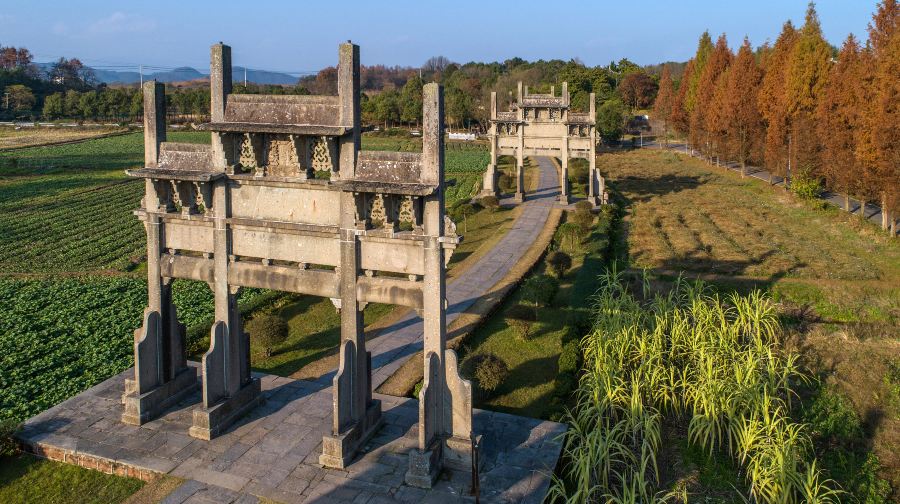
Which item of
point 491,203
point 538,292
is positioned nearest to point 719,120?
point 491,203

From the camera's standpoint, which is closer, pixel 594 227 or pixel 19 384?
pixel 19 384

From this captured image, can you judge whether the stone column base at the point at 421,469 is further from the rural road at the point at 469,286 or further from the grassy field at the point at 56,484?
the grassy field at the point at 56,484

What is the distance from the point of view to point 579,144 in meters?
42.7

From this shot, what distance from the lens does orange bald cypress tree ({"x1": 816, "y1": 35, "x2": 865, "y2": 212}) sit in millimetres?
35938

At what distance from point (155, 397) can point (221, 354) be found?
186 centimetres

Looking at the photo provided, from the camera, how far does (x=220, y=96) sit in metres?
13.3

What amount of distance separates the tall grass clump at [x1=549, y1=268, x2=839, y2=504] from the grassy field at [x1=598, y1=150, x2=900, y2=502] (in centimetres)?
96

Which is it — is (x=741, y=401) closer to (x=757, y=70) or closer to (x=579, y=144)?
(x=579, y=144)

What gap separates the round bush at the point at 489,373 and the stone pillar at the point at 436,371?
3.11 m

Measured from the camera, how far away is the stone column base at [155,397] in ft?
45.4

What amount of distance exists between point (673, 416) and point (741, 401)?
1.74 metres

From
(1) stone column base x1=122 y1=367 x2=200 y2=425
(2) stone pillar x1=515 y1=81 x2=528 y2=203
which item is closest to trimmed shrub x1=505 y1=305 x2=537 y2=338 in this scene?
(1) stone column base x1=122 y1=367 x2=200 y2=425

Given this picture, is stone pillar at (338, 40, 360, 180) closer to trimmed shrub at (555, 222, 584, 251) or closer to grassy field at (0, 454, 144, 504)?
grassy field at (0, 454, 144, 504)

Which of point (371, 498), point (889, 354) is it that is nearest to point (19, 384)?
point (371, 498)
